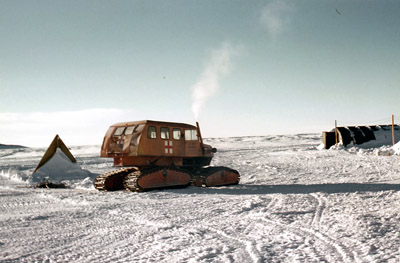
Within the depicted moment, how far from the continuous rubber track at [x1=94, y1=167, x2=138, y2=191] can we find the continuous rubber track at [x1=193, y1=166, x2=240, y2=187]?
249 centimetres

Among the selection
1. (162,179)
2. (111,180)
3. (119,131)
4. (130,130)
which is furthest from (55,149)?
(162,179)

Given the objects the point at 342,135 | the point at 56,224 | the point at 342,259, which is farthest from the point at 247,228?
the point at 342,135

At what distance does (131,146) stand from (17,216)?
213 inches

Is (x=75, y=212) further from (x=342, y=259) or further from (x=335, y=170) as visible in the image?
(x=335, y=170)

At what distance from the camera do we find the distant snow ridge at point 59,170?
1928 cm

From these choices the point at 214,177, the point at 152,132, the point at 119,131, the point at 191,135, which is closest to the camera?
the point at 152,132

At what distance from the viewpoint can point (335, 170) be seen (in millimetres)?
17328

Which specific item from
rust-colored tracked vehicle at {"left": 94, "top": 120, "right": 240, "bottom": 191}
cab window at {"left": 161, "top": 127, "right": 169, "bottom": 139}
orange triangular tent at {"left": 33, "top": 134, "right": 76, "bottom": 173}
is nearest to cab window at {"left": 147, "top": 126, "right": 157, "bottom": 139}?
rust-colored tracked vehicle at {"left": 94, "top": 120, "right": 240, "bottom": 191}

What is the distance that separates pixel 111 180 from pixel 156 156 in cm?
206

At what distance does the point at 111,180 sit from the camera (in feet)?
44.4

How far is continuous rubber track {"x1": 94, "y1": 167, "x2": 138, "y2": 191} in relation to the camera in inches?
519

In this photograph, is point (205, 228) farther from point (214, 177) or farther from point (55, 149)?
point (55, 149)

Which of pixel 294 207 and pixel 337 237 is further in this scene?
pixel 294 207

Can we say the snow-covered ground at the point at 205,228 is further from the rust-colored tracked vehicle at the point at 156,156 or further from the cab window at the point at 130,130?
the cab window at the point at 130,130
